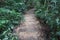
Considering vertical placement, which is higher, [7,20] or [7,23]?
[7,20]

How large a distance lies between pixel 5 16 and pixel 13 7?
226 cm

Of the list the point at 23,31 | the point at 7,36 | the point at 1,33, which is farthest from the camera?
the point at 23,31

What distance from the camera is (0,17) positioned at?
24.0 ft

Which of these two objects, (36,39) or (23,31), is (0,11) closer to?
(23,31)

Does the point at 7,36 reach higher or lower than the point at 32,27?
higher

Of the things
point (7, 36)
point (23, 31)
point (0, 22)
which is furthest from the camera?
point (23, 31)

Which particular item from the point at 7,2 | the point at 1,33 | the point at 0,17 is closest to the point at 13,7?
the point at 7,2

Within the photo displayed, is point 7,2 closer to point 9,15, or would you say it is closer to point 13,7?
point 13,7

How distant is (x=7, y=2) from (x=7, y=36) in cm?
420

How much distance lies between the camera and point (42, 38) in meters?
6.01

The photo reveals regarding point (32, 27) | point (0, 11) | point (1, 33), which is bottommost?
point (32, 27)

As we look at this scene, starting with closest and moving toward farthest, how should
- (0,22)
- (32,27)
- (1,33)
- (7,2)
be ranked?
(1,33)
(0,22)
(32,27)
(7,2)

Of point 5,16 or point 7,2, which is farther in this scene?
point 7,2

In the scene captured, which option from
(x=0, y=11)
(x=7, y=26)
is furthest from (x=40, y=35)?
(x=0, y=11)
